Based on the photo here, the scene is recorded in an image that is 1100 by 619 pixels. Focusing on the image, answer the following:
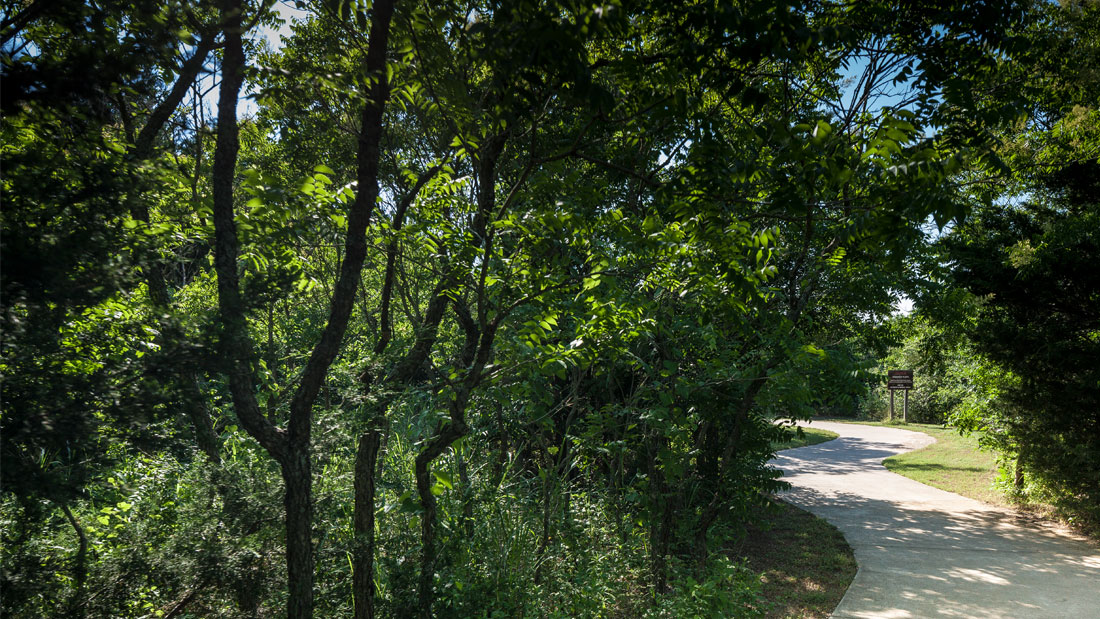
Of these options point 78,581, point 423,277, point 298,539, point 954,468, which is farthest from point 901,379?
point 78,581

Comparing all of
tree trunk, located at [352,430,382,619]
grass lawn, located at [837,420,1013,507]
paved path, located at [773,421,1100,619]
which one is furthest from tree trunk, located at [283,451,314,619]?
grass lawn, located at [837,420,1013,507]

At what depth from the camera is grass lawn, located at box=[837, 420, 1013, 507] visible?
424 inches

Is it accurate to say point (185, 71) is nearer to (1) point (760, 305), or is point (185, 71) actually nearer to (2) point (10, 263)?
(2) point (10, 263)

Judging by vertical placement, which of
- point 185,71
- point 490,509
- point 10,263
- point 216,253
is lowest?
point 490,509

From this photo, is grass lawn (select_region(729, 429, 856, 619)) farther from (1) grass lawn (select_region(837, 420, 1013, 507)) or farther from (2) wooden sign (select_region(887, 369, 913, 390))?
(2) wooden sign (select_region(887, 369, 913, 390))

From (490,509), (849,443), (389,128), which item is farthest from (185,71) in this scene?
(849,443)

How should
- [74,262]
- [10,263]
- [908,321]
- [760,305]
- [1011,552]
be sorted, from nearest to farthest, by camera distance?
[10,263] → [74,262] → [760,305] → [1011,552] → [908,321]

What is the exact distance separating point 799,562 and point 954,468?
8901 mm

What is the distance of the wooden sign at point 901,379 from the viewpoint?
83.9 ft

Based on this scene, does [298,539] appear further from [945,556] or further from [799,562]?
[945,556]

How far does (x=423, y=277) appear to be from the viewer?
4.79 meters

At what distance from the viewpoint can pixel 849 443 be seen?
18.9 m

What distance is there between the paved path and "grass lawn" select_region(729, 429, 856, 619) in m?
0.17

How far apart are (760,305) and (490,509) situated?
2.49 metres
